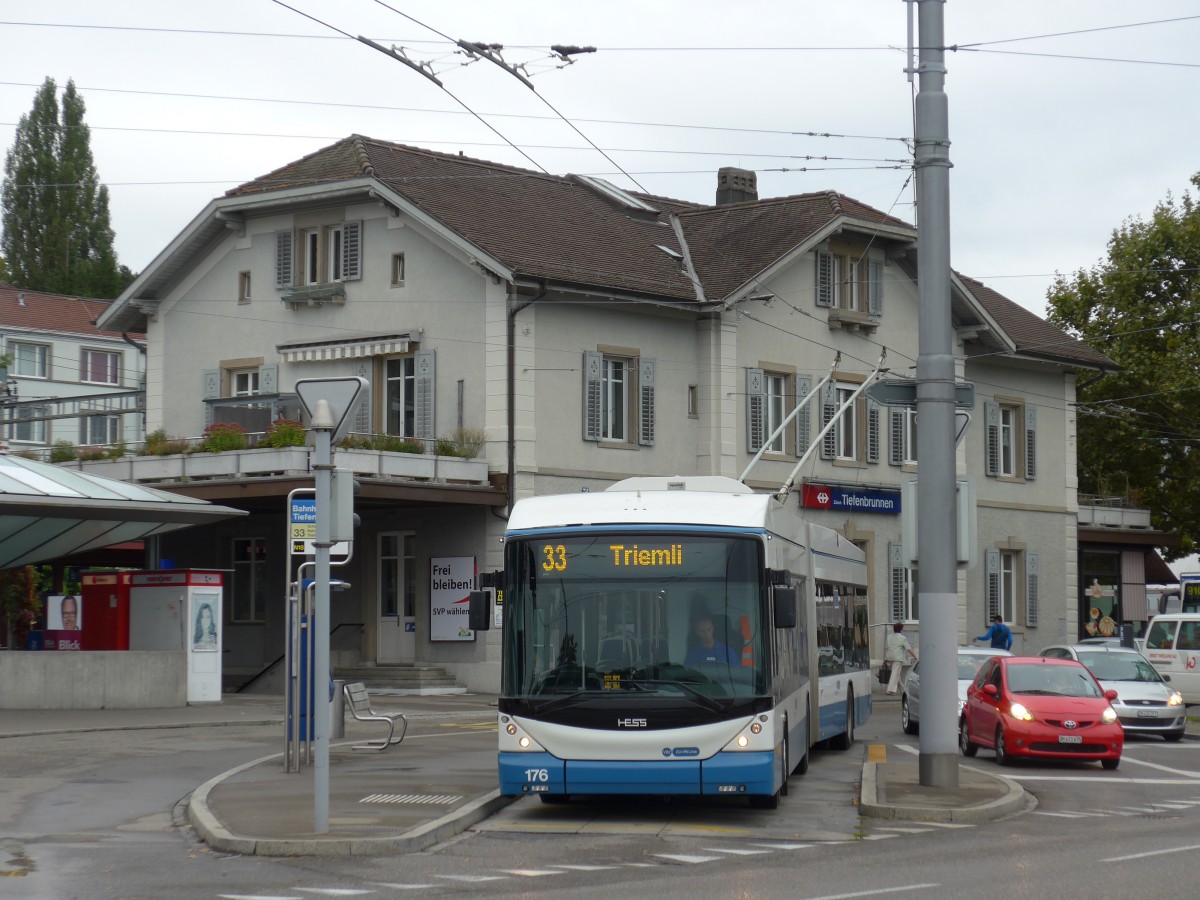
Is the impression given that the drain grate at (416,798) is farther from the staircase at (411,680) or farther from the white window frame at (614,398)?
the white window frame at (614,398)

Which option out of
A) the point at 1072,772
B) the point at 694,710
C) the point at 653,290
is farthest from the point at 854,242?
the point at 694,710

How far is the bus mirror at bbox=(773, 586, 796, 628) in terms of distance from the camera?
15.1m

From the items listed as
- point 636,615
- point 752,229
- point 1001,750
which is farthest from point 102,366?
point 636,615

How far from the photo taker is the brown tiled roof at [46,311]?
74.2m

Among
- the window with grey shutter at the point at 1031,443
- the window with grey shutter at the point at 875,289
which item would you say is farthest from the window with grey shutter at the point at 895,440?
the window with grey shutter at the point at 1031,443

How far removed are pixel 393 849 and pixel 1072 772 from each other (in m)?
10.7

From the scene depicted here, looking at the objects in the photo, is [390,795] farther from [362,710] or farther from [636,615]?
[362,710]

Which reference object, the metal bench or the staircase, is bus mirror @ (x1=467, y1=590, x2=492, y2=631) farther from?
the staircase

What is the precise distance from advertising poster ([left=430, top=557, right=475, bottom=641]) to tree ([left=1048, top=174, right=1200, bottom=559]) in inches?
1063

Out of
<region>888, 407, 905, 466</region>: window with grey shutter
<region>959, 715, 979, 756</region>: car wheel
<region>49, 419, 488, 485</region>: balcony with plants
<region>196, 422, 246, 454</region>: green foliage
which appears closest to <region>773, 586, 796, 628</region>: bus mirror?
<region>959, 715, 979, 756</region>: car wheel

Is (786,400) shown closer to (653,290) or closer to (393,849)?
(653,290)

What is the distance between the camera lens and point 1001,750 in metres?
22.4

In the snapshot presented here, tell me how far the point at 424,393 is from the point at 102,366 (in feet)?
144

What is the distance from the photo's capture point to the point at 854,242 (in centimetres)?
4372
